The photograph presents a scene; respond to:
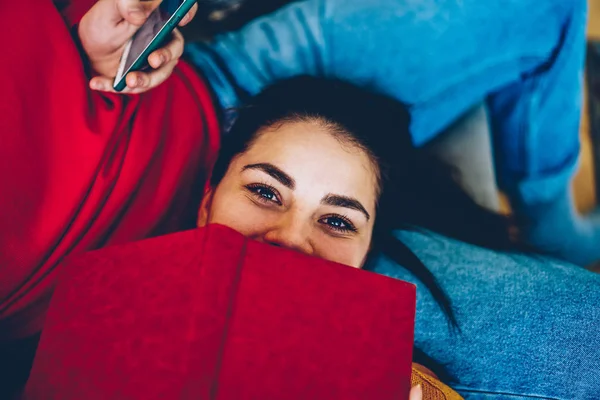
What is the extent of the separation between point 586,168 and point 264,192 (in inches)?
37.5

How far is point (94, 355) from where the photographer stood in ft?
1.06

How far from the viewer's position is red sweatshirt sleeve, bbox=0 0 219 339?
1.53ft

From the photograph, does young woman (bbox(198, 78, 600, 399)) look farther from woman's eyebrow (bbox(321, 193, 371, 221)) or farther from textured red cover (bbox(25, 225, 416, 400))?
textured red cover (bbox(25, 225, 416, 400))

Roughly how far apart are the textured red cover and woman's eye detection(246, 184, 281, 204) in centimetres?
18

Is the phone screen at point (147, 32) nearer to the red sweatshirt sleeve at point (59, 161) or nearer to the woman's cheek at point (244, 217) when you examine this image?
the red sweatshirt sleeve at point (59, 161)

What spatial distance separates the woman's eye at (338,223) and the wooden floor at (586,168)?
2.61 ft

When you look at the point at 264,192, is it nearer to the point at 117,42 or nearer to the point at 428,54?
the point at 117,42

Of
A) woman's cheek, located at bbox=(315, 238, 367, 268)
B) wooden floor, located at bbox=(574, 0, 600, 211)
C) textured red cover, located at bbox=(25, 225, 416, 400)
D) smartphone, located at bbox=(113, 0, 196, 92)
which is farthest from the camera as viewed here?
wooden floor, located at bbox=(574, 0, 600, 211)

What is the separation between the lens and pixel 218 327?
32 cm

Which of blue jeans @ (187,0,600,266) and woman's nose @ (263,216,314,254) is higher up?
blue jeans @ (187,0,600,266)

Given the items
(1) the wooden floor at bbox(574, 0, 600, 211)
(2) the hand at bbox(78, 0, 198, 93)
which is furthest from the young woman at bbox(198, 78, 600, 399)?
(1) the wooden floor at bbox(574, 0, 600, 211)

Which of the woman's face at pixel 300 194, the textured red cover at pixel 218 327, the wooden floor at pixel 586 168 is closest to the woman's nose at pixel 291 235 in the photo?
the woman's face at pixel 300 194

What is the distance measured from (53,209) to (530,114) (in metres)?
0.81

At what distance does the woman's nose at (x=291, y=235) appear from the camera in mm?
499
